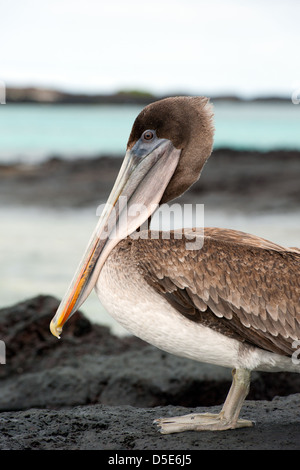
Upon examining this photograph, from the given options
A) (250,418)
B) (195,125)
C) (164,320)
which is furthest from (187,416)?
(195,125)

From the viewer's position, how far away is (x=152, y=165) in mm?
4293

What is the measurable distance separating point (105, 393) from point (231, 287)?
1.94 meters

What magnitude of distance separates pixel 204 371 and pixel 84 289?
5.53 feet

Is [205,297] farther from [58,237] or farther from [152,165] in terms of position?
[58,237]

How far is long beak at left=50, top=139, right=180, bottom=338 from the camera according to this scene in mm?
4082

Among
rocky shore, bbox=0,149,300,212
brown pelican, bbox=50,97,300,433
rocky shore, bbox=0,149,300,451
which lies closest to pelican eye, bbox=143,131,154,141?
brown pelican, bbox=50,97,300,433

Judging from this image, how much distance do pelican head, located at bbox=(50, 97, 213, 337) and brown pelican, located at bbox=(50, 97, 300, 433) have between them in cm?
2

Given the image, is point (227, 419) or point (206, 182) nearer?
point (227, 419)

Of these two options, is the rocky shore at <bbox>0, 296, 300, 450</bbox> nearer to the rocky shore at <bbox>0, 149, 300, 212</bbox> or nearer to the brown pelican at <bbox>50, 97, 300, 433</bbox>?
the brown pelican at <bbox>50, 97, 300, 433</bbox>

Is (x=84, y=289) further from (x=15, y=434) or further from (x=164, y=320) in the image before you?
Result: (x=15, y=434)

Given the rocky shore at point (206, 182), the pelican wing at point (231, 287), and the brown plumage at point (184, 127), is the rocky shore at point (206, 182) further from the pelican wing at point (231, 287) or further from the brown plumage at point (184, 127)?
the pelican wing at point (231, 287)

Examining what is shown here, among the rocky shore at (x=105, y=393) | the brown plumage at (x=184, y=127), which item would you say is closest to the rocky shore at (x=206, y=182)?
the rocky shore at (x=105, y=393)

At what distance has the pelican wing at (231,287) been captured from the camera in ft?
12.4

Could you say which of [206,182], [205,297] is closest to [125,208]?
[205,297]
